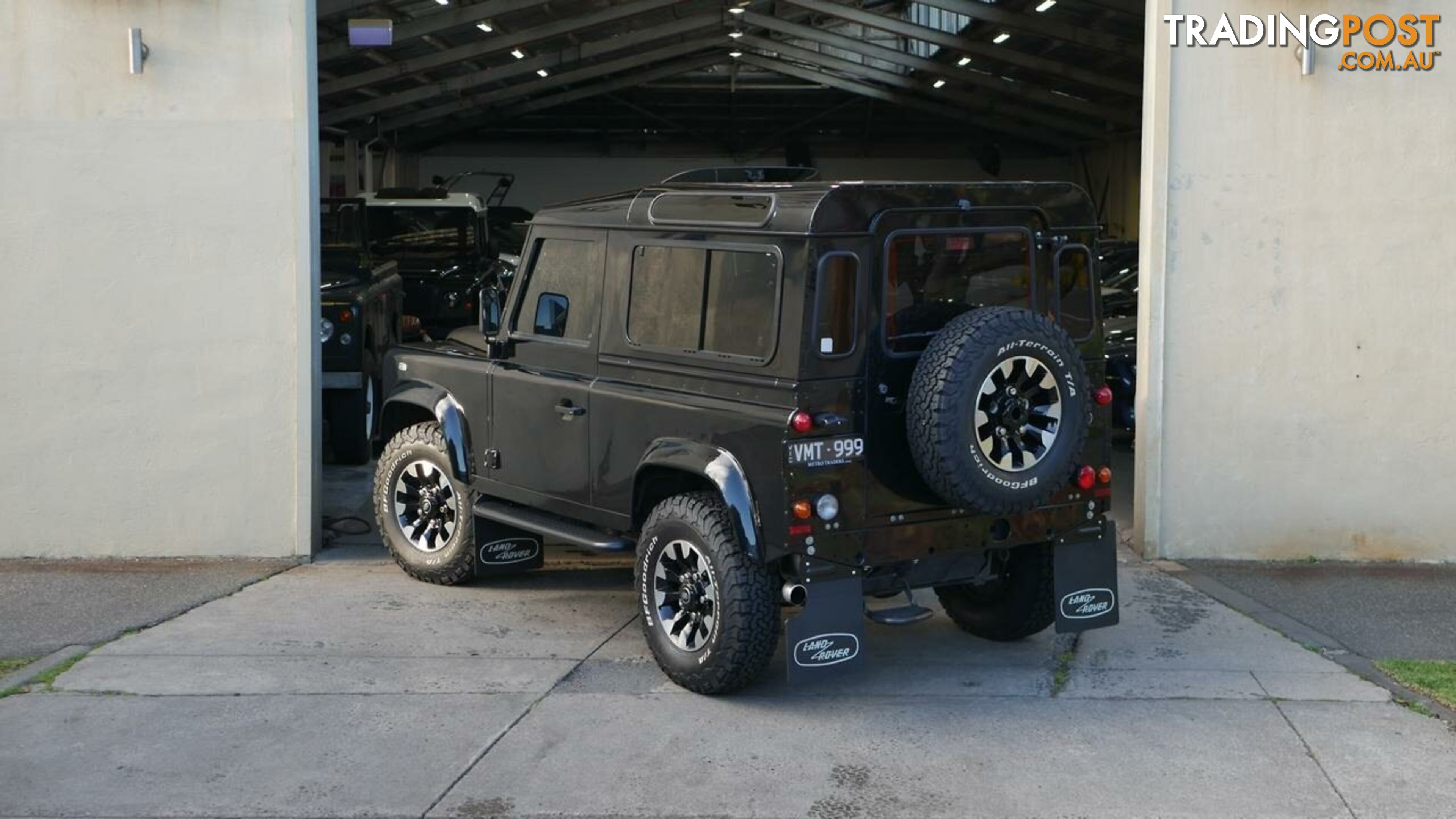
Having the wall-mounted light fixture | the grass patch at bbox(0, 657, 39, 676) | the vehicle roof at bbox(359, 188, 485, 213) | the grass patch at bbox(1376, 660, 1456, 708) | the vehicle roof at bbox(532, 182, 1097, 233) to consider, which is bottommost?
the grass patch at bbox(0, 657, 39, 676)

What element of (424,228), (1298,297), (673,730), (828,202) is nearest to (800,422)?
(828,202)

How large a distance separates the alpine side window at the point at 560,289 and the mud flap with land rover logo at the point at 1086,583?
2.32m

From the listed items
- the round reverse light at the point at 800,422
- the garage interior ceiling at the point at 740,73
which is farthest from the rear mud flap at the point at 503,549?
the garage interior ceiling at the point at 740,73

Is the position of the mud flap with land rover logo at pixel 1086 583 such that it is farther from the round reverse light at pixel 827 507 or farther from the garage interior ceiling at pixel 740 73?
the garage interior ceiling at pixel 740 73

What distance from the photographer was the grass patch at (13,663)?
22.0 feet

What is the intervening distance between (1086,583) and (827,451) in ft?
4.85

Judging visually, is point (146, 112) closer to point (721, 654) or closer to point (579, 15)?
point (721, 654)

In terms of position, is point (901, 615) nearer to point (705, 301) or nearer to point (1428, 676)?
point (705, 301)

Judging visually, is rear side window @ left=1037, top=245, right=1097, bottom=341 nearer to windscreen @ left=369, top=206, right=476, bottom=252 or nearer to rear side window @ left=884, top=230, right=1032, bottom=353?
rear side window @ left=884, top=230, right=1032, bottom=353

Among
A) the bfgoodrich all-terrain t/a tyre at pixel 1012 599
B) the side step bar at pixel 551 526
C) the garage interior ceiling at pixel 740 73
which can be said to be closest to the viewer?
the bfgoodrich all-terrain t/a tyre at pixel 1012 599

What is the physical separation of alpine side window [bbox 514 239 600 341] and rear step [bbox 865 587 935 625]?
1866mm

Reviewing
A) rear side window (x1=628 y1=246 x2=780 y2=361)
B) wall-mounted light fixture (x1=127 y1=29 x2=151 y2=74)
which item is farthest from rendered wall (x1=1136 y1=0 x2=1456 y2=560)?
wall-mounted light fixture (x1=127 y1=29 x2=151 y2=74)

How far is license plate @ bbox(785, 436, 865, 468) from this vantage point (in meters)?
5.84

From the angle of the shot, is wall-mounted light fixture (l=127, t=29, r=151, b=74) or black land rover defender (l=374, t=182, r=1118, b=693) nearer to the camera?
black land rover defender (l=374, t=182, r=1118, b=693)
